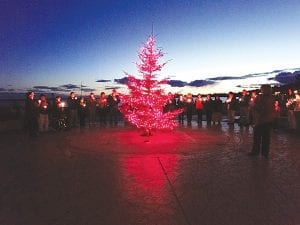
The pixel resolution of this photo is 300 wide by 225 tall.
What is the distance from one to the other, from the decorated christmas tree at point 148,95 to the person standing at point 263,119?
6.02 metres

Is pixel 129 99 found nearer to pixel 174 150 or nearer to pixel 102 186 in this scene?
pixel 174 150

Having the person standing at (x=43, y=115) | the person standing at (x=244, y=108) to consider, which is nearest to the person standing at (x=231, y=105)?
the person standing at (x=244, y=108)

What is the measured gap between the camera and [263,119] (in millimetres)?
12359

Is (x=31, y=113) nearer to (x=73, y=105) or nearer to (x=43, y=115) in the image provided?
(x=43, y=115)

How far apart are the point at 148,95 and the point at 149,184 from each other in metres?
9.74

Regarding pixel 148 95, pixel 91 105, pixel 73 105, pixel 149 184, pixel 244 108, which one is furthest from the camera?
pixel 91 105

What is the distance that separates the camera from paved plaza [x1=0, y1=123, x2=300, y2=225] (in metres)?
6.54

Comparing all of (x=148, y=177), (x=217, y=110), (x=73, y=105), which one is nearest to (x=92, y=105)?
(x=73, y=105)

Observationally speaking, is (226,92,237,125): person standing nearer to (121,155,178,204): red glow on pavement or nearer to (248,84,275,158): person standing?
(248,84,275,158): person standing

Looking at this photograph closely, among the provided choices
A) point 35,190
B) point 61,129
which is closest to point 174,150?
point 35,190

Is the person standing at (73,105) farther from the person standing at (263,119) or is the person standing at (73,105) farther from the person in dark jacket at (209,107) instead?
the person standing at (263,119)

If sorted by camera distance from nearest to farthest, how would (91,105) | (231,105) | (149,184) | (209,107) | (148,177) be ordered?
(149,184)
(148,177)
(231,105)
(91,105)
(209,107)

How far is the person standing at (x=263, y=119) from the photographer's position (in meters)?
12.3

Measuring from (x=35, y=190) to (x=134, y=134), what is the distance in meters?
10.7
